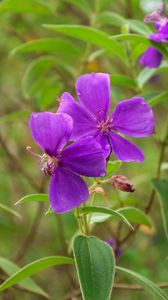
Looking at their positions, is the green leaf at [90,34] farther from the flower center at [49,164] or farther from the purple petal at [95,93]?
the flower center at [49,164]

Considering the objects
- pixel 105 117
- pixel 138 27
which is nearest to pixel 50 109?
pixel 138 27

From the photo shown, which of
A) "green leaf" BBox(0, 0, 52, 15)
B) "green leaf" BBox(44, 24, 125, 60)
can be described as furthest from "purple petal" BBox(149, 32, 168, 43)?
"green leaf" BBox(0, 0, 52, 15)

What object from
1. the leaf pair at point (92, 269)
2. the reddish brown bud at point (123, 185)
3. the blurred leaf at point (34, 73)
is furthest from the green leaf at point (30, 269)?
the blurred leaf at point (34, 73)

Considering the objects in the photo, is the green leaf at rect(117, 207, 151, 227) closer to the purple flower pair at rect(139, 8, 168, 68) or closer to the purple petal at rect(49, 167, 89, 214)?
the purple petal at rect(49, 167, 89, 214)

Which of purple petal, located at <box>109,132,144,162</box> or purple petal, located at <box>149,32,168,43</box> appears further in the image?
purple petal, located at <box>149,32,168,43</box>

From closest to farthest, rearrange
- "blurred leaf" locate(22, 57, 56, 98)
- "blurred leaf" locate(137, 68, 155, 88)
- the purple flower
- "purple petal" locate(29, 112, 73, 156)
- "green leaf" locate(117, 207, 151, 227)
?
"purple petal" locate(29, 112, 73, 156) → the purple flower → "green leaf" locate(117, 207, 151, 227) → "blurred leaf" locate(137, 68, 155, 88) → "blurred leaf" locate(22, 57, 56, 98)

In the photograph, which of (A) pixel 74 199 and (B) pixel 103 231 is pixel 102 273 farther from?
(B) pixel 103 231
